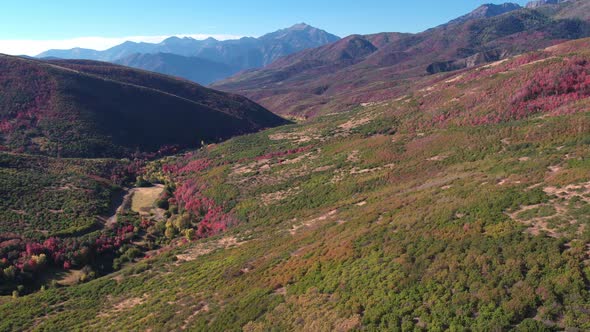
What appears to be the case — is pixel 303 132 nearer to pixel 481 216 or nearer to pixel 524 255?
pixel 481 216

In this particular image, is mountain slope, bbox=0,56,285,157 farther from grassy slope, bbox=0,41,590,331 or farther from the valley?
grassy slope, bbox=0,41,590,331

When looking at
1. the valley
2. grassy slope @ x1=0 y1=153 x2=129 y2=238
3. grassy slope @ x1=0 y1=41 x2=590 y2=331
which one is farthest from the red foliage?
grassy slope @ x1=0 y1=153 x2=129 y2=238

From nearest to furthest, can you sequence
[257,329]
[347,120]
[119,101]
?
1. [257,329]
2. [347,120]
3. [119,101]

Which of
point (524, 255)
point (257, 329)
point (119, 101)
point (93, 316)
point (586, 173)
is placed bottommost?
point (93, 316)

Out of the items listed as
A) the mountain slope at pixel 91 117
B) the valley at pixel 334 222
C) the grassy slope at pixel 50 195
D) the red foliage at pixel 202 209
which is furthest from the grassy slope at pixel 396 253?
the mountain slope at pixel 91 117

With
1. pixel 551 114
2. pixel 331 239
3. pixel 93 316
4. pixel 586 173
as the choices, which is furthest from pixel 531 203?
pixel 93 316

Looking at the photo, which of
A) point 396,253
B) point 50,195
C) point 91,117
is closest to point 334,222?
point 396,253
